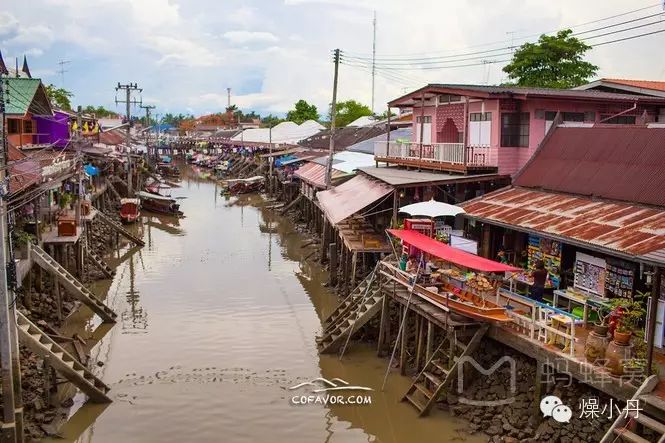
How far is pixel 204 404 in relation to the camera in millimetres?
16266

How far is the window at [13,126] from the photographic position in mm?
30094

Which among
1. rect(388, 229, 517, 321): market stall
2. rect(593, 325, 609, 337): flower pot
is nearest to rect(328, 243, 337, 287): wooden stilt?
rect(388, 229, 517, 321): market stall

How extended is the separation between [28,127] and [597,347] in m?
30.7

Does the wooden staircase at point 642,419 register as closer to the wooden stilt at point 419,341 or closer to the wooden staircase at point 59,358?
the wooden stilt at point 419,341

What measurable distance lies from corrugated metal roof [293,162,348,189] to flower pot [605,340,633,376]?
76.6 feet

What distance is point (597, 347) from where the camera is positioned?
12.0 m

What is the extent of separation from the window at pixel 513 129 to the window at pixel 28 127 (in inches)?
939

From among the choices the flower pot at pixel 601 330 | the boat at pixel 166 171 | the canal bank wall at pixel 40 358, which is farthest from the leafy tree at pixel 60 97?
the flower pot at pixel 601 330

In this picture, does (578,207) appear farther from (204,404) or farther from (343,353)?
(204,404)

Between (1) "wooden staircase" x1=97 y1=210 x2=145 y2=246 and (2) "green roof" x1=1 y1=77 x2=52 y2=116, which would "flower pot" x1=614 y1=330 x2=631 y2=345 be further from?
(1) "wooden staircase" x1=97 y1=210 x2=145 y2=246

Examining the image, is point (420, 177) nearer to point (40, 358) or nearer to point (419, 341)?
point (419, 341)

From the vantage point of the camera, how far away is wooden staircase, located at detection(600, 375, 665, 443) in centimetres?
1038

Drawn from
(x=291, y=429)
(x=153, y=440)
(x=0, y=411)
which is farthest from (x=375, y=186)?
(x=0, y=411)

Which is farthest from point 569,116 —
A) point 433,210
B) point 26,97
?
point 26,97
